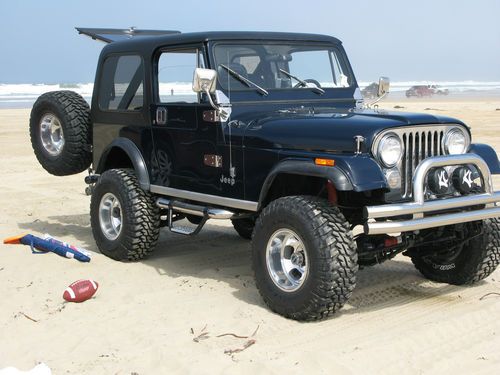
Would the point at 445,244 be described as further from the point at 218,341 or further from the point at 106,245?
the point at 106,245

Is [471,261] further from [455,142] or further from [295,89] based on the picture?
[295,89]

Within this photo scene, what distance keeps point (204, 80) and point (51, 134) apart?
9.24 ft

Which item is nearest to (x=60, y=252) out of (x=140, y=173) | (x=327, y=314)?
(x=140, y=173)

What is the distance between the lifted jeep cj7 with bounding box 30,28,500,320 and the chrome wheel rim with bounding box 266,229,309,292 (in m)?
0.01

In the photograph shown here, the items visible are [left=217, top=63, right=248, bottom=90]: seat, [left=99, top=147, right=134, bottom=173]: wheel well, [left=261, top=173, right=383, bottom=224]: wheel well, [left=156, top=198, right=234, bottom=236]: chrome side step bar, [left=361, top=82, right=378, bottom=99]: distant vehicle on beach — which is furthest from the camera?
[left=99, top=147, right=134, bottom=173]: wheel well

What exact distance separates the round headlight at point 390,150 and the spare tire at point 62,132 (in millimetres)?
3596

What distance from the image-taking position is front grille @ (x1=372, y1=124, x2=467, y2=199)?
495cm

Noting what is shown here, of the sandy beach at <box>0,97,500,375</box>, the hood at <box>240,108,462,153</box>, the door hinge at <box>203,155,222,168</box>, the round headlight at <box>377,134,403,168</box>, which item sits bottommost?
the sandy beach at <box>0,97,500,375</box>

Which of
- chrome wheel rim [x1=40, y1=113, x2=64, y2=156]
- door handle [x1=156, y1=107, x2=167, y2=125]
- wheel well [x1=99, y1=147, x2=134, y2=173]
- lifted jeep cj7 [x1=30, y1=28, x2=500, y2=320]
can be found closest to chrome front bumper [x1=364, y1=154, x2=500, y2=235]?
lifted jeep cj7 [x1=30, y1=28, x2=500, y2=320]

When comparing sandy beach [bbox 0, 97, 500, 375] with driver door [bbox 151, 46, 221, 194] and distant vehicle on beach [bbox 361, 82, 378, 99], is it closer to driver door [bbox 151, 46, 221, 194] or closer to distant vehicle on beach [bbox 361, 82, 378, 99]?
driver door [bbox 151, 46, 221, 194]

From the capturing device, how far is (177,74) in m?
6.41

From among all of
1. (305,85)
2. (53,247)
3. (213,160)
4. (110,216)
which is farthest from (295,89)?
(53,247)

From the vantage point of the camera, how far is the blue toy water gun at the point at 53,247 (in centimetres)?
676

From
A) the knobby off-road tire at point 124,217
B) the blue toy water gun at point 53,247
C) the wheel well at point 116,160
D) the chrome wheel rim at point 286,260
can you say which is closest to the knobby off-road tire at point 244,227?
the knobby off-road tire at point 124,217
